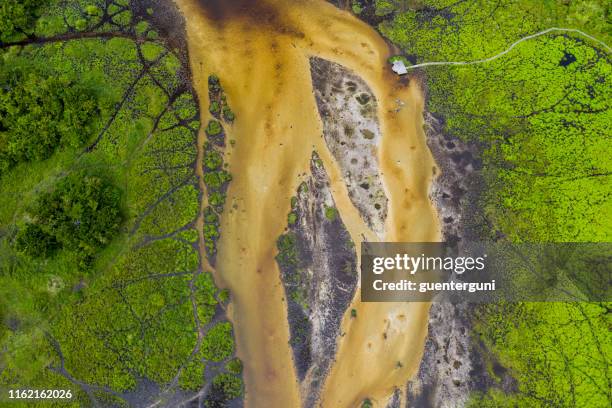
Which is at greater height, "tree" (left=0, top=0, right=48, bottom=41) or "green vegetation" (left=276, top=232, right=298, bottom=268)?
"tree" (left=0, top=0, right=48, bottom=41)

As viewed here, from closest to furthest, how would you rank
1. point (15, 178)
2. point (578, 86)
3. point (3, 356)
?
1. point (3, 356)
2. point (15, 178)
3. point (578, 86)

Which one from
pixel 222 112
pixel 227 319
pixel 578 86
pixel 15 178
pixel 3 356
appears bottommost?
pixel 3 356

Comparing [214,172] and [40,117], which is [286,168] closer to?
[214,172]

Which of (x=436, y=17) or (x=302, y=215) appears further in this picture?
(x=436, y=17)

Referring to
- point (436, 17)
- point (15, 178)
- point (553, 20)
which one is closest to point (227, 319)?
point (15, 178)

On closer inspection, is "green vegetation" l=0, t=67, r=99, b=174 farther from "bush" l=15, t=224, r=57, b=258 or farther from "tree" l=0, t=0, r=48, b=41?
"bush" l=15, t=224, r=57, b=258

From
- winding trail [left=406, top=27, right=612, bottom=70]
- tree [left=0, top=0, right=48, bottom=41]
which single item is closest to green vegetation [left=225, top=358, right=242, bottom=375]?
winding trail [left=406, top=27, right=612, bottom=70]

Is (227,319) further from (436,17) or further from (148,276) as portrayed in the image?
(436,17)

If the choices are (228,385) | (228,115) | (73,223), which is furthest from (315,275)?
(73,223)
